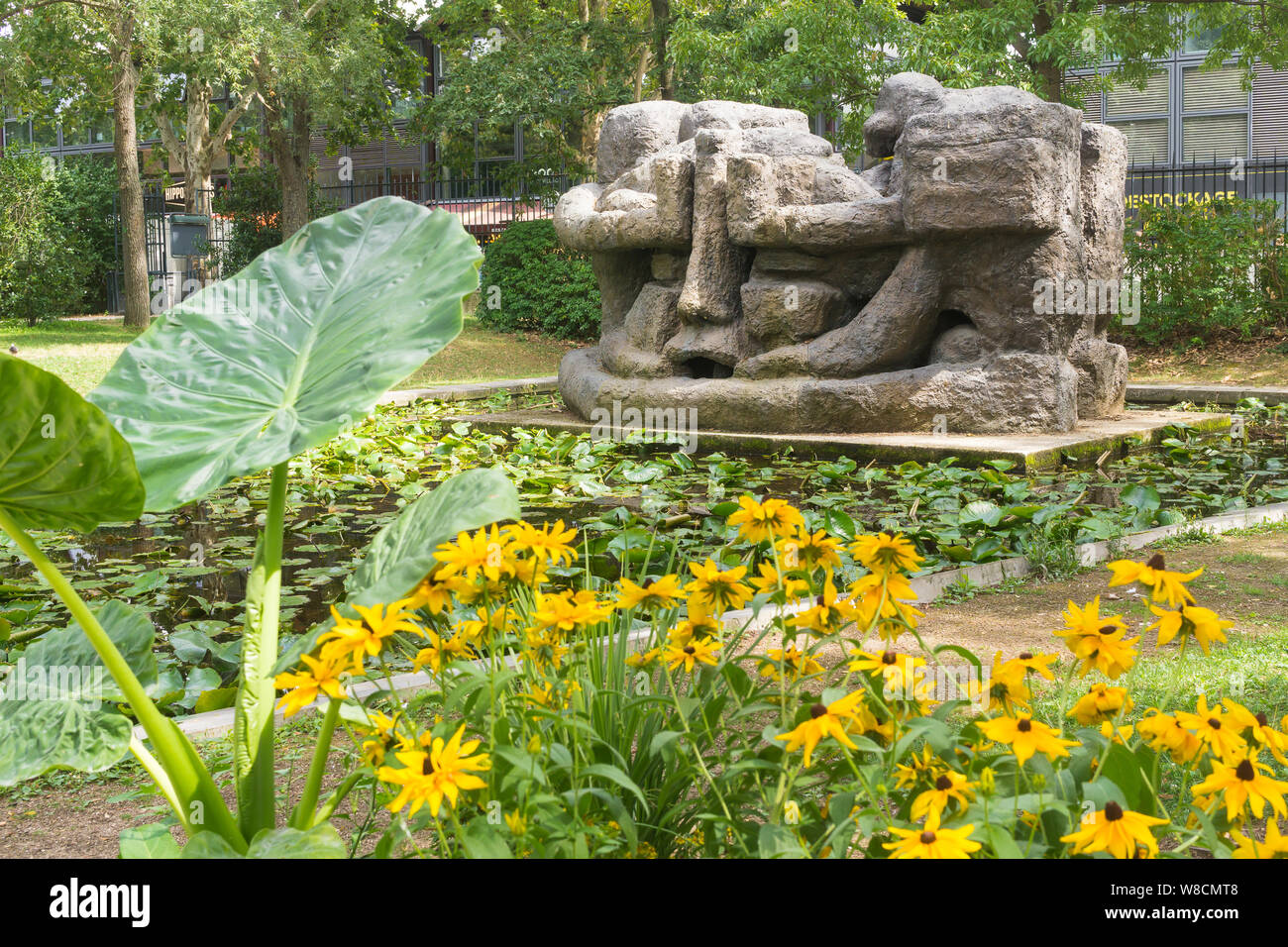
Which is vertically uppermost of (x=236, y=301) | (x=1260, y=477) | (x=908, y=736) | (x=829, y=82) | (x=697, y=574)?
(x=829, y=82)

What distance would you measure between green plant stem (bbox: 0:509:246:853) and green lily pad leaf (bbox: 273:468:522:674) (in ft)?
0.80

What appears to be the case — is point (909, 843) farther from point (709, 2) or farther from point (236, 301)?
point (709, 2)

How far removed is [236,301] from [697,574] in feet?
3.96

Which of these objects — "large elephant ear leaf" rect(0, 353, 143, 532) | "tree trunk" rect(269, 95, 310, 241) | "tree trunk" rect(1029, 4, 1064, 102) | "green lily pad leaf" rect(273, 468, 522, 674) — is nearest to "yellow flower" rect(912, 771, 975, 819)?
"green lily pad leaf" rect(273, 468, 522, 674)

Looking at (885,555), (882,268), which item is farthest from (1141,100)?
(885,555)

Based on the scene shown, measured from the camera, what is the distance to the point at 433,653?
7.06 ft

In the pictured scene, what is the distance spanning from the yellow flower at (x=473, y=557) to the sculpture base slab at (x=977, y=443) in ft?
21.5

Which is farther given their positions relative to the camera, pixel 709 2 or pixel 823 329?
pixel 709 2

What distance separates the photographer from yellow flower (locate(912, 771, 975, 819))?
157 centimetres

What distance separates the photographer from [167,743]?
1983mm

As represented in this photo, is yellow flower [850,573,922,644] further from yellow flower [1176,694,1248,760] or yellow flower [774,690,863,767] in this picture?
yellow flower [1176,694,1248,760]

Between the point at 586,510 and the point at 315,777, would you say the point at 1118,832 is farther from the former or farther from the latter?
the point at 586,510

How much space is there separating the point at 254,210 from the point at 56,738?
22632 mm
